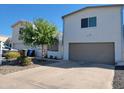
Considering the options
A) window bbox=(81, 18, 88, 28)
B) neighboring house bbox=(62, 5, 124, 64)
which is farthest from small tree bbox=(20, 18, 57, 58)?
window bbox=(81, 18, 88, 28)

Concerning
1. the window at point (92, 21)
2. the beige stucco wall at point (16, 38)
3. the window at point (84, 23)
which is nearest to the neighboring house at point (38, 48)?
the beige stucco wall at point (16, 38)

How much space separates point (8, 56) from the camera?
20562 millimetres

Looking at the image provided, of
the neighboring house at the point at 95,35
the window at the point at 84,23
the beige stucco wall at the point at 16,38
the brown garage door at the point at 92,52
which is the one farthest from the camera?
the beige stucco wall at the point at 16,38

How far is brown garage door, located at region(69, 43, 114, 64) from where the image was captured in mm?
17047

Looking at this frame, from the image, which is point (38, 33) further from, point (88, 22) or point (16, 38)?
point (16, 38)

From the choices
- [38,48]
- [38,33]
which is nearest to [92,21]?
[38,33]

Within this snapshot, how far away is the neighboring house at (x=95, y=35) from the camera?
16516 millimetres

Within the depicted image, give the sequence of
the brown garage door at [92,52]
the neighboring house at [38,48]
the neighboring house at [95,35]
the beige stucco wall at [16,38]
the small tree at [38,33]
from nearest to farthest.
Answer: the neighboring house at [95,35], the brown garage door at [92,52], the small tree at [38,33], the neighboring house at [38,48], the beige stucco wall at [16,38]

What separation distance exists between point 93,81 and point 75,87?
1.51 meters

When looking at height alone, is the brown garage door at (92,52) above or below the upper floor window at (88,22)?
below

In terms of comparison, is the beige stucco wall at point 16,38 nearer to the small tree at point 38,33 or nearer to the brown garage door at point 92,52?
the small tree at point 38,33
